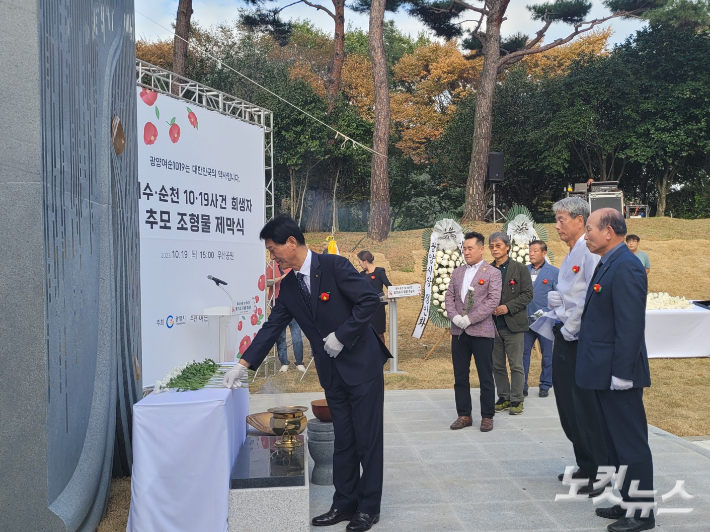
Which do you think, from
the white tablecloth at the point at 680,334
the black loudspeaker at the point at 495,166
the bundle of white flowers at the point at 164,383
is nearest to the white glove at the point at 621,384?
the bundle of white flowers at the point at 164,383

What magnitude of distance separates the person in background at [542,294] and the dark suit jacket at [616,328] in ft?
11.6

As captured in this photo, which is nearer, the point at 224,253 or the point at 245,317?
the point at 224,253

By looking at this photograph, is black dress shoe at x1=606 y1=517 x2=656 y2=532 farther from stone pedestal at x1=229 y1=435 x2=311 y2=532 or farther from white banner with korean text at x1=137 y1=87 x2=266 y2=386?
white banner with korean text at x1=137 y1=87 x2=266 y2=386

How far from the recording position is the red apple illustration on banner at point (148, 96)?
716 centimetres

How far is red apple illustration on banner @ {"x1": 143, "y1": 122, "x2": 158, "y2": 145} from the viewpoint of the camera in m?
7.12

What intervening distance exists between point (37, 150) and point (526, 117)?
2539 centimetres

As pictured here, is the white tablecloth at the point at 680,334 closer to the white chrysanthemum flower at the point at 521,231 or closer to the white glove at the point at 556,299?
the white chrysanthemum flower at the point at 521,231

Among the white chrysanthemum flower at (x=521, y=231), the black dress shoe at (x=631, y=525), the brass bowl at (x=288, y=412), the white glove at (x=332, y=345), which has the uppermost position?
the white chrysanthemum flower at (x=521, y=231)

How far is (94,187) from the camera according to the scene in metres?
4.30

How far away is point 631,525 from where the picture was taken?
3.86 metres

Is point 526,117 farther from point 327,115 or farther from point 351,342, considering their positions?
point 351,342

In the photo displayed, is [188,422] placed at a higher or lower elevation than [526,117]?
lower

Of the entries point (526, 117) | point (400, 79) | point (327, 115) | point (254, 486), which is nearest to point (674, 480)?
point (254, 486)

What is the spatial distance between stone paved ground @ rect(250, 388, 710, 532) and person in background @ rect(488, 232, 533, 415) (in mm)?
286
